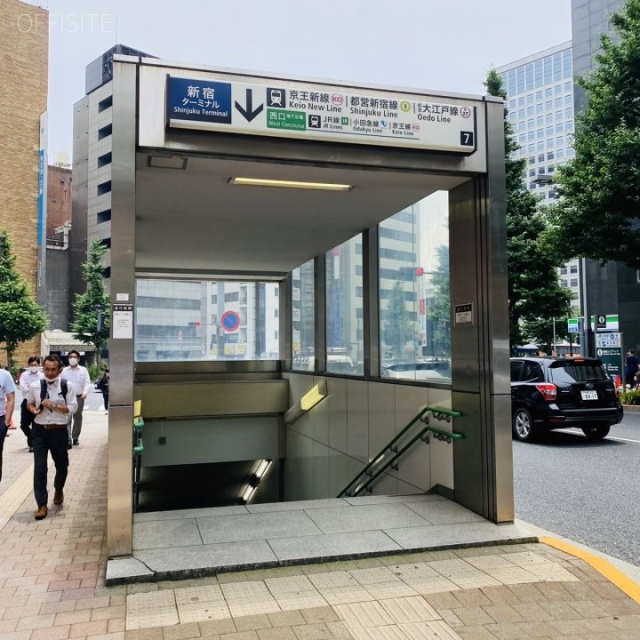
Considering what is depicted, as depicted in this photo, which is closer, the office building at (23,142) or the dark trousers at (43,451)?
the dark trousers at (43,451)

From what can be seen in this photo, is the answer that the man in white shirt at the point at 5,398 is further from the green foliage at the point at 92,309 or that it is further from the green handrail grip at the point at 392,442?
the green foliage at the point at 92,309

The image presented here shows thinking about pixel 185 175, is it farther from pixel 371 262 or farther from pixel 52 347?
pixel 52 347

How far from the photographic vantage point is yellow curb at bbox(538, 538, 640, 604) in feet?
13.4

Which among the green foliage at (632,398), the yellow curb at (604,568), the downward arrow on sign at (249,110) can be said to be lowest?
the yellow curb at (604,568)

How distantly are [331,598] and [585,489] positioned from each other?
4982mm

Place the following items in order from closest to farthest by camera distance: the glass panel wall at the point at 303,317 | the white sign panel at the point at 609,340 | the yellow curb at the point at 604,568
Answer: the yellow curb at the point at 604,568, the glass panel wall at the point at 303,317, the white sign panel at the point at 609,340

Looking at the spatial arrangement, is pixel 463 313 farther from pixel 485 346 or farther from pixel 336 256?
pixel 336 256

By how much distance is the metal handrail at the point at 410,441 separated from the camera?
622 cm

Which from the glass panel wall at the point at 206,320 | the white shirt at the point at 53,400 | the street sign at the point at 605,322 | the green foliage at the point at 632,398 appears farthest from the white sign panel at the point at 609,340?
the white shirt at the point at 53,400

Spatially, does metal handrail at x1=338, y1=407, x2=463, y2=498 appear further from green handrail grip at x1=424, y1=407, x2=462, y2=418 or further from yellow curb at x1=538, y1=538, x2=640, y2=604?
yellow curb at x1=538, y1=538, x2=640, y2=604

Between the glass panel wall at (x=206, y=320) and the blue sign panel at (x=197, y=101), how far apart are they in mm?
8344

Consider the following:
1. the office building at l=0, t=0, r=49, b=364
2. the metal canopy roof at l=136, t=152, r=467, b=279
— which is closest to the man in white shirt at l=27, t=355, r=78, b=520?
the metal canopy roof at l=136, t=152, r=467, b=279

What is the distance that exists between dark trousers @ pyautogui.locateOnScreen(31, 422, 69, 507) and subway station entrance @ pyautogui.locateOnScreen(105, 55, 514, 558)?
31.0 inches

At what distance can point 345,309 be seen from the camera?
32.6 feet
